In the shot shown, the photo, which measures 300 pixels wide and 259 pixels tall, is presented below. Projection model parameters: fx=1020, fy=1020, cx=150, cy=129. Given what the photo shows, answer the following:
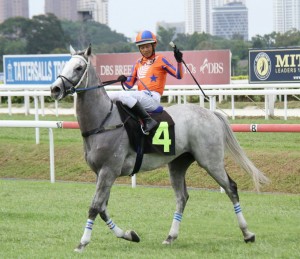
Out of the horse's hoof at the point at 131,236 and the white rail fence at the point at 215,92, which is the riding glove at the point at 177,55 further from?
the white rail fence at the point at 215,92

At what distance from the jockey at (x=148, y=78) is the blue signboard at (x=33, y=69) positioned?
14.0m

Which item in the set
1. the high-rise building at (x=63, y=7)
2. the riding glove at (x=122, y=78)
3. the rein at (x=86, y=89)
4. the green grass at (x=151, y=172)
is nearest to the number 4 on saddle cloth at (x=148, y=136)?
the rein at (x=86, y=89)

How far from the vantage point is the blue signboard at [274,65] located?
22.4 metres

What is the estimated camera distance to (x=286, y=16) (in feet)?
527

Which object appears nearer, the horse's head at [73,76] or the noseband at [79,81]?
the horse's head at [73,76]

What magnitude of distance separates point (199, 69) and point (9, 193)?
12956 millimetres

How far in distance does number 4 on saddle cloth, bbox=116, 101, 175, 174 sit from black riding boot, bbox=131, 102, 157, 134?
0.04 m

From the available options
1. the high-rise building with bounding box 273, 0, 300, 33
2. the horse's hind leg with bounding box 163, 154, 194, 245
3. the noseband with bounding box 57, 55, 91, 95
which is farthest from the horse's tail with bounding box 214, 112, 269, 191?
the high-rise building with bounding box 273, 0, 300, 33

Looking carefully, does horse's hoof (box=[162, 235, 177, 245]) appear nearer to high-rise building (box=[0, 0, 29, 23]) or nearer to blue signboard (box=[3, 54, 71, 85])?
blue signboard (box=[3, 54, 71, 85])

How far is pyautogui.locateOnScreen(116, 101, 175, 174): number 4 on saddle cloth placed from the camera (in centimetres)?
891

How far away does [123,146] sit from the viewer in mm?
8797

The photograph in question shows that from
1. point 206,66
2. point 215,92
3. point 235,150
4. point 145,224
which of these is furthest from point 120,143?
point 206,66

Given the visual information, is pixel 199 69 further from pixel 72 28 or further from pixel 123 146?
pixel 72 28

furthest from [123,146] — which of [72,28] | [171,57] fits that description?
[72,28]
